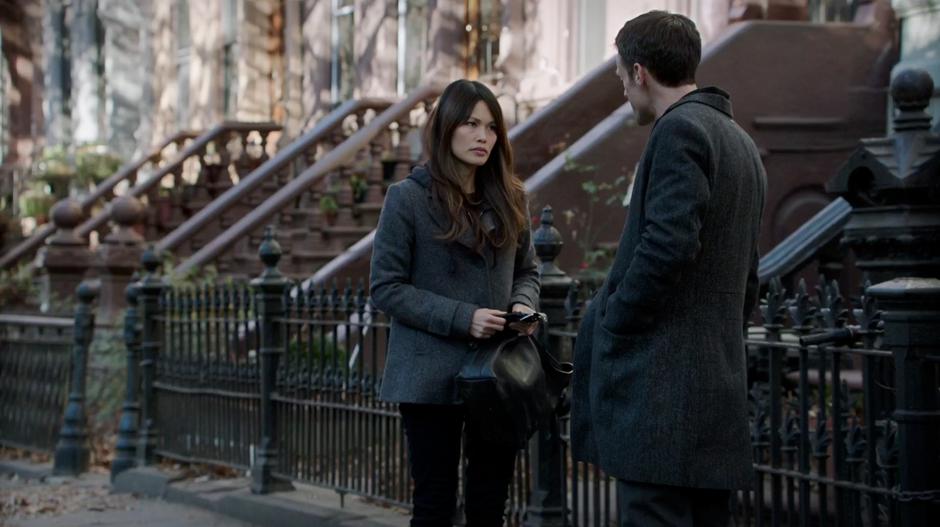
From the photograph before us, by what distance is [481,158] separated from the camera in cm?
543

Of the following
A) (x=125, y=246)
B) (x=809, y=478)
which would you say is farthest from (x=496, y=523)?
(x=125, y=246)

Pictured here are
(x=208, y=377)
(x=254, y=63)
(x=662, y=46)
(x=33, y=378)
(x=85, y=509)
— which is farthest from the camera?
(x=254, y=63)

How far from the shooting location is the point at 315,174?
15.9m

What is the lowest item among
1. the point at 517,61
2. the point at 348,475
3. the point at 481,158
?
the point at 348,475

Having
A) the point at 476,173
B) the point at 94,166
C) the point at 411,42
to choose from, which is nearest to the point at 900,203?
the point at 476,173

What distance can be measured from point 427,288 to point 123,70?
21.6 meters

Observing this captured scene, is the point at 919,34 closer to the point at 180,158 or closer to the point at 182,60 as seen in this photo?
the point at 180,158

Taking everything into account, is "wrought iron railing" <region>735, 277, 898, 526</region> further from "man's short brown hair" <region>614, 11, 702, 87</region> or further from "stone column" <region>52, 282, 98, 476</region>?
"stone column" <region>52, 282, 98, 476</region>

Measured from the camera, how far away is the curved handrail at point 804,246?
974 centimetres

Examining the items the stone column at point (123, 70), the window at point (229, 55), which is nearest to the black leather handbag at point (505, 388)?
the window at point (229, 55)

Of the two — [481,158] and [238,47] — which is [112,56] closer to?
[238,47]

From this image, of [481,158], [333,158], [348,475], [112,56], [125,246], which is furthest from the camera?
[112,56]

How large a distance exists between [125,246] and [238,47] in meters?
8.83

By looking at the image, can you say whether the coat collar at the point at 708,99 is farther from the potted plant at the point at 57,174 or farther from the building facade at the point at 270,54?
the potted plant at the point at 57,174
